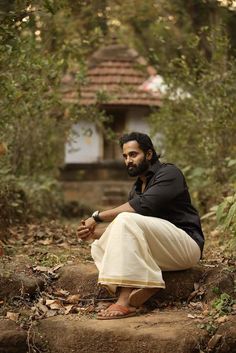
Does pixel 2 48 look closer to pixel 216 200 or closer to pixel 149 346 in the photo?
pixel 149 346

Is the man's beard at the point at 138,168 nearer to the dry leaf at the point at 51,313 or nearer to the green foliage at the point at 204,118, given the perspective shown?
A: the dry leaf at the point at 51,313

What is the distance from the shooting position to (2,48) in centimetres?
678

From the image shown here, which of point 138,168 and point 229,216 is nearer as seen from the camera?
point 138,168

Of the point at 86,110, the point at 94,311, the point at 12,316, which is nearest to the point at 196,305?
the point at 94,311

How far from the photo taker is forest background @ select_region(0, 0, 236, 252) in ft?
30.5

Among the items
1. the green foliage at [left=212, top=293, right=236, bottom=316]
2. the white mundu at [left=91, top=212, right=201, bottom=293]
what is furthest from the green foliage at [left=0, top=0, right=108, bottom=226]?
the green foliage at [left=212, top=293, right=236, bottom=316]

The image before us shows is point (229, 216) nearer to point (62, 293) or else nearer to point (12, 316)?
point (62, 293)

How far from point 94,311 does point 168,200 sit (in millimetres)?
1139

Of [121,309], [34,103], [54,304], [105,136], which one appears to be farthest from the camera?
[105,136]

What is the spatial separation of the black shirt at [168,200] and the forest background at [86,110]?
1.97 metres

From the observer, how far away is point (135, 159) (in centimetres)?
580

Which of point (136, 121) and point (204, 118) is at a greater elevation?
point (136, 121)

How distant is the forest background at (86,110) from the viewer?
9.28m

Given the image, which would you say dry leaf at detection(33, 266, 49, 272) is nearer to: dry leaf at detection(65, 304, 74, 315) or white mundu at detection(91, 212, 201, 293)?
dry leaf at detection(65, 304, 74, 315)
